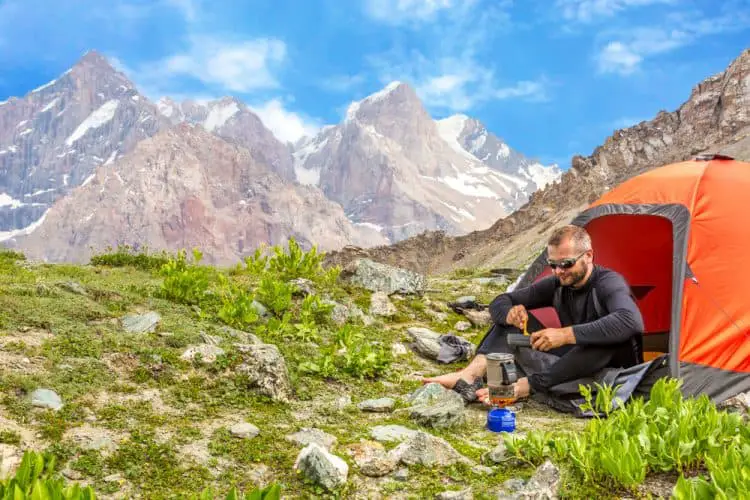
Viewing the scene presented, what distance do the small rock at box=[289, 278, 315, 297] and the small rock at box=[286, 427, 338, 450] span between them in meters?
5.67

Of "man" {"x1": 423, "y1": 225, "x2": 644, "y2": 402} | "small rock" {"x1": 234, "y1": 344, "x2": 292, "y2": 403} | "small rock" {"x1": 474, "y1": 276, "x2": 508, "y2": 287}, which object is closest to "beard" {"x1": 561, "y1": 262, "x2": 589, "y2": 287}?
"man" {"x1": 423, "y1": 225, "x2": 644, "y2": 402}

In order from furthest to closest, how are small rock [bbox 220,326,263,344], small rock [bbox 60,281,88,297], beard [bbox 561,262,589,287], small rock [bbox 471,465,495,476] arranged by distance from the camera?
small rock [bbox 60,281,88,297]
small rock [bbox 220,326,263,344]
beard [bbox 561,262,589,287]
small rock [bbox 471,465,495,476]

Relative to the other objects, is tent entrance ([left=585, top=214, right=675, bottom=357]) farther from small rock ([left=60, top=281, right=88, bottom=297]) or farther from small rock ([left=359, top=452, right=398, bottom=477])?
small rock ([left=60, top=281, right=88, bottom=297])

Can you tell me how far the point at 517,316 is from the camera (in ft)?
24.7

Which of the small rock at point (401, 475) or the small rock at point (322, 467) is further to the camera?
the small rock at point (401, 475)

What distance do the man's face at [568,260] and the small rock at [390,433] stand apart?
287 centimetres

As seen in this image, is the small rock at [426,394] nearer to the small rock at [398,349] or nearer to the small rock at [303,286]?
the small rock at [398,349]

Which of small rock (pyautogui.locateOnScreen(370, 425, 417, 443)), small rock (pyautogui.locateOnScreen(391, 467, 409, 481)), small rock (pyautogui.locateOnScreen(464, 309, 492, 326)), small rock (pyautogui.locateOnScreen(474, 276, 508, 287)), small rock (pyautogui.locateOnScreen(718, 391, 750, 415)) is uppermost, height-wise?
small rock (pyautogui.locateOnScreen(474, 276, 508, 287))

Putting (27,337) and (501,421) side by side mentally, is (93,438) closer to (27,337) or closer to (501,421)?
(27,337)

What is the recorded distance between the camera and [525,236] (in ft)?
263

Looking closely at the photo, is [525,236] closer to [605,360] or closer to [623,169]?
[623,169]

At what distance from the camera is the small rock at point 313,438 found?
504 cm

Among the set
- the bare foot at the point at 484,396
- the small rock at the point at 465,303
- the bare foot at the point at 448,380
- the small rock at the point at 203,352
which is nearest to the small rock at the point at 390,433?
the bare foot at the point at 484,396

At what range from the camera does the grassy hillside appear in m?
4.33
